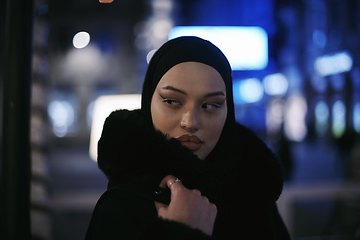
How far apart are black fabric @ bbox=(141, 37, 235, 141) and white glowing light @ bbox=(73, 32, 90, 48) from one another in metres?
0.38

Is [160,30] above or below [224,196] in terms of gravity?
above

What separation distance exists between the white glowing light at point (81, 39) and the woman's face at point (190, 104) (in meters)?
0.50

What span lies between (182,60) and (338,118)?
18.4 metres

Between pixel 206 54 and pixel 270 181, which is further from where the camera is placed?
pixel 270 181

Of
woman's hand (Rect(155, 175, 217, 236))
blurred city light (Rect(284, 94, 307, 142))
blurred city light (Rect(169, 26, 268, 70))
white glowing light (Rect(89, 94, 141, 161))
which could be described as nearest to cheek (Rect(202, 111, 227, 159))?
woman's hand (Rect(155, 175, 217, 236))

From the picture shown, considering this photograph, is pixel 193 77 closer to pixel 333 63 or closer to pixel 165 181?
pixel 165 181

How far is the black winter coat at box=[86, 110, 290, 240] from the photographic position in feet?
2.57

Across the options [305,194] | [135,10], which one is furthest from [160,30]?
[305,194]

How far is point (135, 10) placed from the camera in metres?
→ 1.68

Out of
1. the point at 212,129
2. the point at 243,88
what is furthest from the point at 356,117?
the point at 212,129

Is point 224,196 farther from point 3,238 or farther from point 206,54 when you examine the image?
point 3,238

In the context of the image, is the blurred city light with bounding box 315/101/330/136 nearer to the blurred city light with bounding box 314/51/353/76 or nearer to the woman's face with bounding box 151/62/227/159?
the blurred city light with bounding box 314/51/353/76

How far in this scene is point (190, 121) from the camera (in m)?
0.92

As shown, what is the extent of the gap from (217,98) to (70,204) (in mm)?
2346
